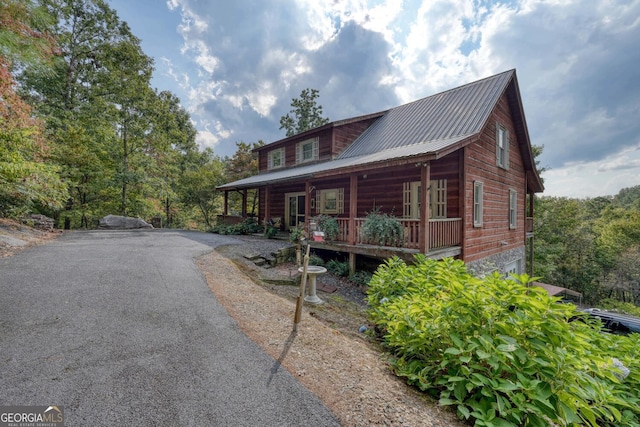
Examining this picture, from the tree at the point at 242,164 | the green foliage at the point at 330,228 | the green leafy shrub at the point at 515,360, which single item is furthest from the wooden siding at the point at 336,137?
the green leafy shrub at the point at 515,360

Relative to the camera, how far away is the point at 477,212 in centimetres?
870

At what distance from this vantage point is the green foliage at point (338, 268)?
A: 8.58 m

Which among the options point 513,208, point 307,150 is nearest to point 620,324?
point 513,208

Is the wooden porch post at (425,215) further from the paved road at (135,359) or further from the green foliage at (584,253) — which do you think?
the green foliage at (584,253)

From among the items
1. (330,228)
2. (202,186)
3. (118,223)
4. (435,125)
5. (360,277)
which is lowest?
(360,277)

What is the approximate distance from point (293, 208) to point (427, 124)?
7631 mm

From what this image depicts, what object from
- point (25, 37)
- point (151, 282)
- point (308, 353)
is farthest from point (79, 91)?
point (308, 353)

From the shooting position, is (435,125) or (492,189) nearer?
(492,189)

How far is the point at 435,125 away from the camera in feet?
32.2

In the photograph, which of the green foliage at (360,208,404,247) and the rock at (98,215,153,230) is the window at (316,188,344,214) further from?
the rock at (98,215,153,230)

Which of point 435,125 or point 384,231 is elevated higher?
point 435,125

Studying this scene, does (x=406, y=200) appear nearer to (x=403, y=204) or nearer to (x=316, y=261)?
(x=403, y=204)

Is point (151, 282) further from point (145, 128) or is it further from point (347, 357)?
point (145, 128)

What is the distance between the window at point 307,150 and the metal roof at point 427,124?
72.6 inches
